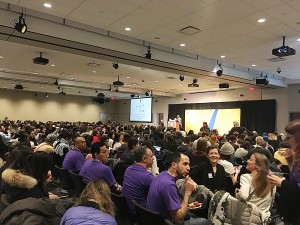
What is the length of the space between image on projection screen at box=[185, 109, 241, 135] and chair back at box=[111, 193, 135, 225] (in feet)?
47.9

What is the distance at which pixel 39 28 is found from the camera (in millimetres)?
6043

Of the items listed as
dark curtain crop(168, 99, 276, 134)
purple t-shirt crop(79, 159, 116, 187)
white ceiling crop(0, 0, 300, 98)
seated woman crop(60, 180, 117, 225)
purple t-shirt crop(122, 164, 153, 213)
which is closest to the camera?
seated woman crop(60, 180, 117, 225)

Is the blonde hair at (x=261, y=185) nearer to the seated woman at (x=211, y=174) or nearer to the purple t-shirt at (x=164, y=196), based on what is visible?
the seated woman at (x=211, y=174)

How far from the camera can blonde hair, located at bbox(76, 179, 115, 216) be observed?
1874 mm

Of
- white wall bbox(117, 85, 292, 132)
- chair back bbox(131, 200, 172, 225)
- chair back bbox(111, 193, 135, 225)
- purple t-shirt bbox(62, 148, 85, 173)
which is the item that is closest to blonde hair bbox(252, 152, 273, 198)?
chair back bbox(131, 200, 172, 225)

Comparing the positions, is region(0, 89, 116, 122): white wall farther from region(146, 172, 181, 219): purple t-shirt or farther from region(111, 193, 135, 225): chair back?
region(146, 172, 181, 219): purple t-shirt

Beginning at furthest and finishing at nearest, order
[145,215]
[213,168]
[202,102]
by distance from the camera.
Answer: [202,102] → [213,168] → [145,215]

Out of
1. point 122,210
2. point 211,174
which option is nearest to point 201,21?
point 211,174

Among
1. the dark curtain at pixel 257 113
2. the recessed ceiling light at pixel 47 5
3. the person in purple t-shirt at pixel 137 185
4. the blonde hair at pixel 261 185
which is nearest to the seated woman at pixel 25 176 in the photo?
the person in purple t-shirt at pixel 137 185

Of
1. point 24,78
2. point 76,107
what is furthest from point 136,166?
point 76,107

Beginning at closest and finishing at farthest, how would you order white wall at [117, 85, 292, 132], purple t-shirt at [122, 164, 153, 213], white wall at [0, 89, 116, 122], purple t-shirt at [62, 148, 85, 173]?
purple t-shirt at [122, 164, 153, 213], purple t-shirt at [62, 148, 85, 173], white wall at [117, 85, 292, 132], white wall at [0, 89, 116, 122]

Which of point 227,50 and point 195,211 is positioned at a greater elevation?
point 227,50

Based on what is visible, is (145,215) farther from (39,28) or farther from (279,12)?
(39,28)

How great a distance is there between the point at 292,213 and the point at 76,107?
24698mm
